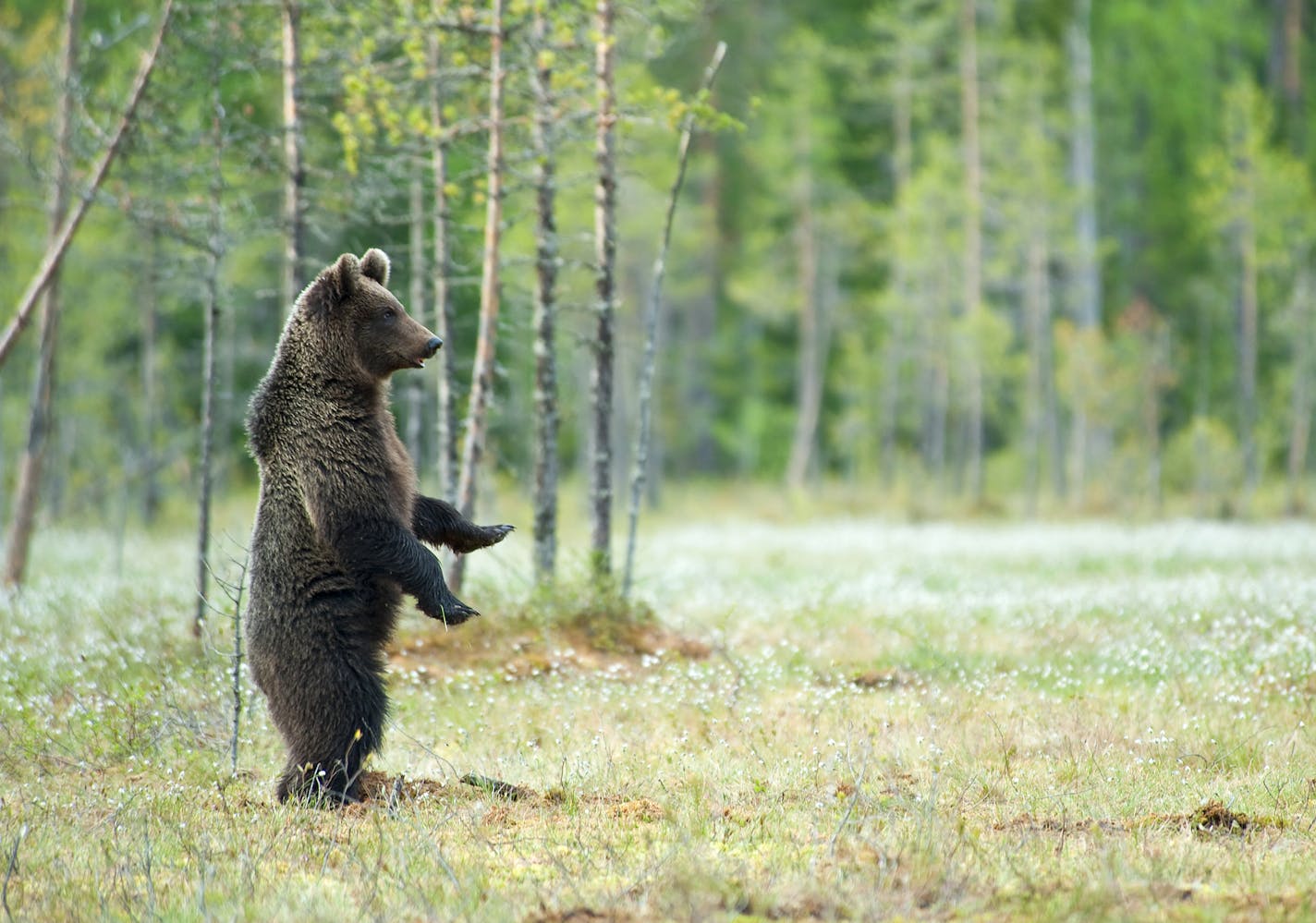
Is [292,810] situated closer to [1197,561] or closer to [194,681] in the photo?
[194,681]

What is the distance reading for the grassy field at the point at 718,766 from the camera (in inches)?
213

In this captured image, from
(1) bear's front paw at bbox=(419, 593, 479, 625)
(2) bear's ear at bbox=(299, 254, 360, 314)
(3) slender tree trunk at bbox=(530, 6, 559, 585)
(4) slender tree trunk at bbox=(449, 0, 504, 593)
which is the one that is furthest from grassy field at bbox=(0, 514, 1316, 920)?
(2) bear's ear at bbox=(299, 254, 360, 314)

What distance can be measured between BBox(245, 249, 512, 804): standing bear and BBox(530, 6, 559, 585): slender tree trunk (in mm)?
5618

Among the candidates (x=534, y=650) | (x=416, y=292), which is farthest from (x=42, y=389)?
(x=534, y=650)

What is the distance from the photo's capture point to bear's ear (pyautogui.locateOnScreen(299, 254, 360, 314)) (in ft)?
23.7

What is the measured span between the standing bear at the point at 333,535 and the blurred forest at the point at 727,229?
477 centimetres

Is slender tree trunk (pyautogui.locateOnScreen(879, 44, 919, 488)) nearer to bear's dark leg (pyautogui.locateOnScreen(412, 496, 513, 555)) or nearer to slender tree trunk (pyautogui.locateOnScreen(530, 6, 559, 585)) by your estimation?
slender tree trunk (pyautogui.locateOnScreen(530, 6, 559, 585))

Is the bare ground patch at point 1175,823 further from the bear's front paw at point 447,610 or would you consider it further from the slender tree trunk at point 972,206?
the slender tree trunk at point 972,206

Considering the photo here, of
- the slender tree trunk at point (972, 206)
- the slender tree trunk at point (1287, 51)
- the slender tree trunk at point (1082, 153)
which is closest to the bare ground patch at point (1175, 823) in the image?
the slender tree trunk at point (972, 206)

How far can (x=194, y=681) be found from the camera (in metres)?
9.94

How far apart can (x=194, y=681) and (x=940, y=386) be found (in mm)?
27587

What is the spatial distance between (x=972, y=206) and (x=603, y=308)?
2271 centimetres

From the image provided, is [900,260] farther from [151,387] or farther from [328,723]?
[328,723]

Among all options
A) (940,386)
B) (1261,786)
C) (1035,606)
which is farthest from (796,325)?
(1261,786)
